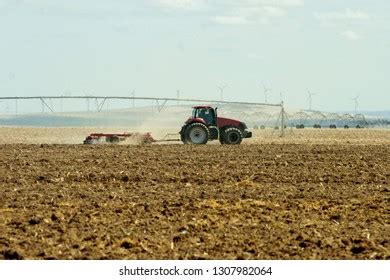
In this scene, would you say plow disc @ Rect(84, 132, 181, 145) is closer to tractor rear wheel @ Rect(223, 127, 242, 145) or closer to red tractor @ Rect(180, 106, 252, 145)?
red tractor @ Rect(180, 106, 252, 145)

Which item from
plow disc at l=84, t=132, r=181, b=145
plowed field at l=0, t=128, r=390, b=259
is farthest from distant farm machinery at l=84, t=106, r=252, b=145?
plowed field at l=0, t=128, r=390, b=259

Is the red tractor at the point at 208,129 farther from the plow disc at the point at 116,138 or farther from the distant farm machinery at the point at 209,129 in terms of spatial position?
the plow disc at the point at 116,138

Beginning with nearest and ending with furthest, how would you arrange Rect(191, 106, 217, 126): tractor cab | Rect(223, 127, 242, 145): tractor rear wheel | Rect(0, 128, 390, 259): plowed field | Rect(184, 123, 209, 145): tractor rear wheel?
Rect(0, 128, 390, 259): plowed field
Rect(184, 123, 209, 145): tractor rear wheel
Rect(191, 106, 217, 126): tractor cab
Rect(223, 127, 242, 145): tractor rear wheel

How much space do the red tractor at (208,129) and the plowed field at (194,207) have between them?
7.20m

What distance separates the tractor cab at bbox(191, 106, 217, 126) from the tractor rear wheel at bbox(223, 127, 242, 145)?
0.78m

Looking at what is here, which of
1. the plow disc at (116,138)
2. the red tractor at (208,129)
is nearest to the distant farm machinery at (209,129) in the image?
the red tractor at (208,129)

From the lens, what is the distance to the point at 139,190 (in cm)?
1741

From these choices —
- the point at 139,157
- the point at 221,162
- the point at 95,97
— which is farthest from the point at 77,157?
the point at 95,97

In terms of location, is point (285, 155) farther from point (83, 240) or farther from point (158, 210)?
point (83, 240)

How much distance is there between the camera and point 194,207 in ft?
49.0

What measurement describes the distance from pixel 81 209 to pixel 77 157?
1080cm

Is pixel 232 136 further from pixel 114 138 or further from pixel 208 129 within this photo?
pixel 114 138

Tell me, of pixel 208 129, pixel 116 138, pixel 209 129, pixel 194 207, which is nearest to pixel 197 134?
pixel 208 129

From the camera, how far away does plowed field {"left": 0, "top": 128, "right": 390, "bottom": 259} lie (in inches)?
449
